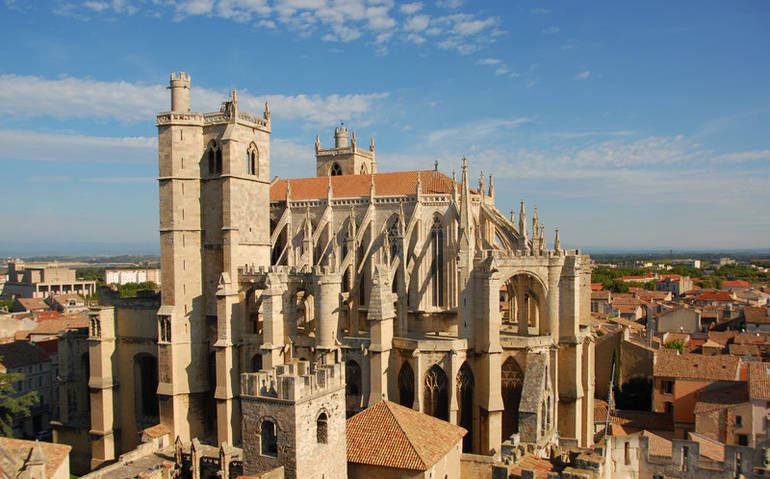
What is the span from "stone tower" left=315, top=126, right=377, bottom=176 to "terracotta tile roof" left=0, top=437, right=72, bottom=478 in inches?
1154

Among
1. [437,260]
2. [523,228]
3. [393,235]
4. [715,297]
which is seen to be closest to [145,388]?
[393,235]

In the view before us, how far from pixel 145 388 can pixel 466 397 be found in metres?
21.4

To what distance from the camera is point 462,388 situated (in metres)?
31.4

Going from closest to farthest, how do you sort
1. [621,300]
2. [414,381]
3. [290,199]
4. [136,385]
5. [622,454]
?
[622,454]
[414,381]
[136,385]
[290,199]
[621,300]

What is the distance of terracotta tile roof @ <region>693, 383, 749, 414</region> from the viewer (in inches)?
1440

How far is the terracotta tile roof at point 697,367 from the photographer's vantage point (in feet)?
136

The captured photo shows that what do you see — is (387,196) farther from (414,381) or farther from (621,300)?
(621,300)

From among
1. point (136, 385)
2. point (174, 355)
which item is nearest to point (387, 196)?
point (174, 355)

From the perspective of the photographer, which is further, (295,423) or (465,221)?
(465,221)

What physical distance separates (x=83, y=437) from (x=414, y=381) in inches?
911

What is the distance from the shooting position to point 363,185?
42.4 meters

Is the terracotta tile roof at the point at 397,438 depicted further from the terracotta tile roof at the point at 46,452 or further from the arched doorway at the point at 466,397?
the terracotta tile roof at the point at 46,452

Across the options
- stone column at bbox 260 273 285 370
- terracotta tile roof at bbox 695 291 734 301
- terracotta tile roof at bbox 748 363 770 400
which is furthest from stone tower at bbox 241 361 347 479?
terracotta tile roof at bbox 695 291 734 301

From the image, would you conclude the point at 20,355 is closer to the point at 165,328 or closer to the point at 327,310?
the point at 165,328
